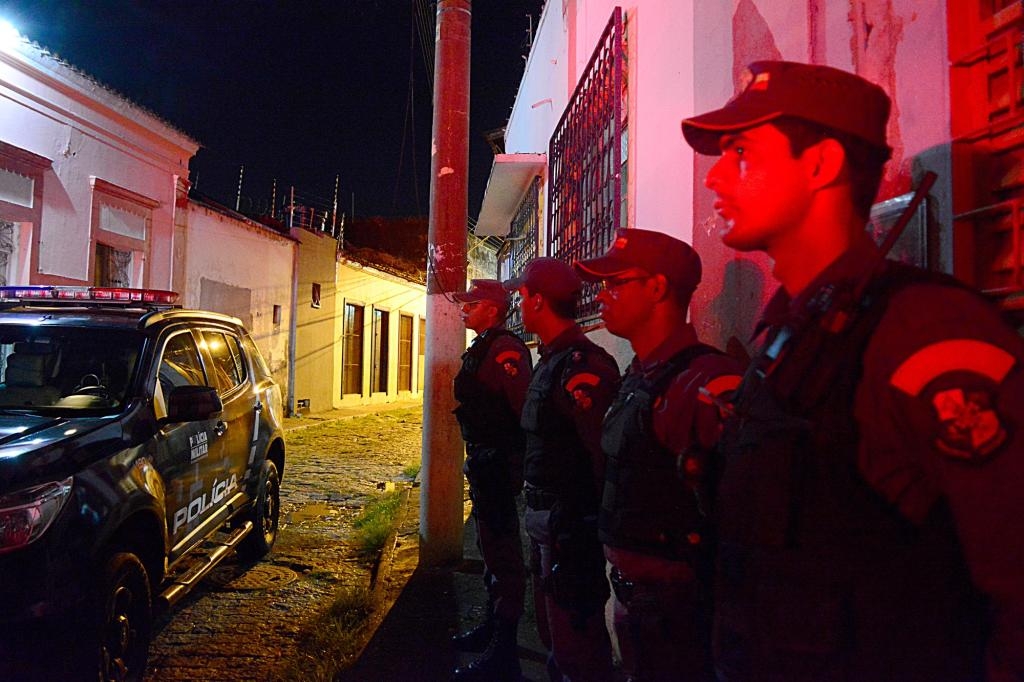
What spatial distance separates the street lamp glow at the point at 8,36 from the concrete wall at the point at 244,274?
3834 millimetres

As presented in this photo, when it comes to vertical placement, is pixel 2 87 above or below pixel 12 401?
above

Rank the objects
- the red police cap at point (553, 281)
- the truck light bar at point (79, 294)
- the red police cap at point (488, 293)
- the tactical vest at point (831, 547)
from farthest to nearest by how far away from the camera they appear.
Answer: the truck light bar at point (79, 294), the red police cap at point (488, 293), the red police cap at point (553, 281), the tactical vest at point (831, 547)

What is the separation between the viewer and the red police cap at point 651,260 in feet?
7.22

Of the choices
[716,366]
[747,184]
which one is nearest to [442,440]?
[716,366]

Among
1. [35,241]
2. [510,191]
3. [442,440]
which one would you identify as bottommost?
[442,440]

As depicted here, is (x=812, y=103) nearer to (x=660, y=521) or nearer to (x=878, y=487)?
(x=878, y=487)

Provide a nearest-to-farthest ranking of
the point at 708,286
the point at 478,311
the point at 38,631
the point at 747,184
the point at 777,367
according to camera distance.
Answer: the point at 777,367
the point at 747,184
the point at 38,631
the point at 708,286
the point at 478,311

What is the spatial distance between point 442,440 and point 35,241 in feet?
23.7

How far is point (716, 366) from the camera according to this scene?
6.14 feet

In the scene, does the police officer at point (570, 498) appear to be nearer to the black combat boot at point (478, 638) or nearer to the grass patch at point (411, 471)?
the black combat boot at point (478, 638)

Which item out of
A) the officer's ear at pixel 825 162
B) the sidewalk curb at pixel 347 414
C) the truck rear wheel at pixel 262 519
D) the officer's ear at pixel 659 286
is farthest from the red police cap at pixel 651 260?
the sidewalk curb at pixel 347 414

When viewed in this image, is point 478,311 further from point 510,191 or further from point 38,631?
point 510,191

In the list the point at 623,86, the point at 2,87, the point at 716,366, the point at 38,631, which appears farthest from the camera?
the point at 2,87

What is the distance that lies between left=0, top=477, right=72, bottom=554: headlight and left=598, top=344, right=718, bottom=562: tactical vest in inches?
80.7
